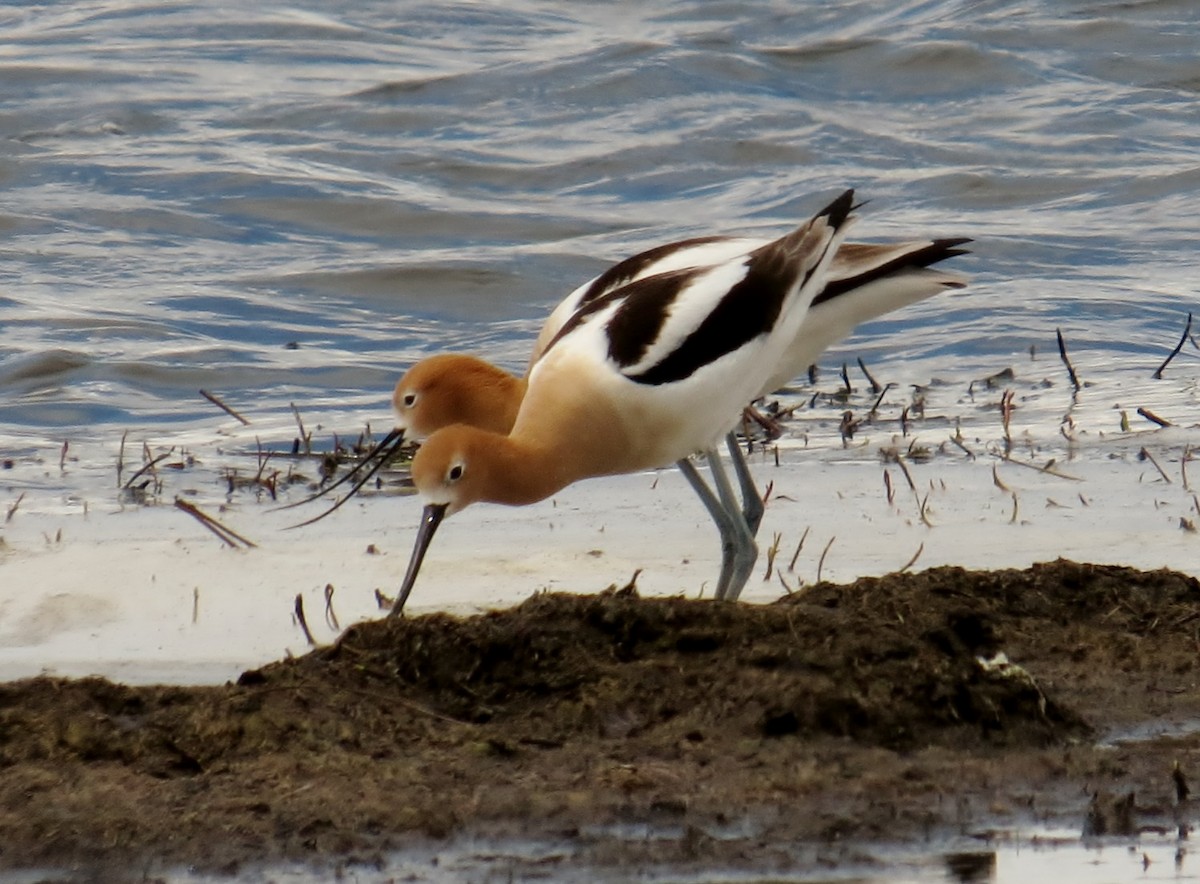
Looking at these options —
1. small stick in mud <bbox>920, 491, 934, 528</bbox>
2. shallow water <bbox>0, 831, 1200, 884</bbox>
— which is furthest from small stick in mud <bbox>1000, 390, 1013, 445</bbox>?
shallow water <bbox>0, 831, 1200, 884</bbox>

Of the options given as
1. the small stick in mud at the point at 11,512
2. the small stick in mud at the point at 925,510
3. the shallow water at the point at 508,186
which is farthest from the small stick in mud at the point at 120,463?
the small stick in mud at the point at 925,510

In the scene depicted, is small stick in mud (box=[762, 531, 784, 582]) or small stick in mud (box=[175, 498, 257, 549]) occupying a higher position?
small stick in mud (box=[762, 531, 784, 582])

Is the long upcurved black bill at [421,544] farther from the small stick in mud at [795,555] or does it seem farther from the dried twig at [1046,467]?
the dried twig at [1046,467]

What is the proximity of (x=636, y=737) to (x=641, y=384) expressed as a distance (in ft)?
5.68

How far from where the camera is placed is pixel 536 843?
3.54 metres

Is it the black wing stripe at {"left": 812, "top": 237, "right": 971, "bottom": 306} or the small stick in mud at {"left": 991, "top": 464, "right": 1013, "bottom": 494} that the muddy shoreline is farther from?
the small stick in mud at {"left": 991, "top": 464, "right": 1013, "bottom": 494}

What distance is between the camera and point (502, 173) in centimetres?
1526

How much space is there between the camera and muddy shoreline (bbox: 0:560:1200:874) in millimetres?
3588

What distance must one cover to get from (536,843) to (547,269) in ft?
31.5

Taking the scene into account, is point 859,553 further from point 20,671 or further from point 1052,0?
point 1052,0

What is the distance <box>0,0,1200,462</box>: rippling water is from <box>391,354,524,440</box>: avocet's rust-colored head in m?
3.06

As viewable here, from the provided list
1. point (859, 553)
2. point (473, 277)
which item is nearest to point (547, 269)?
point (473, 277)

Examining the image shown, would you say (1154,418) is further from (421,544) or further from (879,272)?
(421,544)

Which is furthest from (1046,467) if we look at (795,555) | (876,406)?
(876,406)
